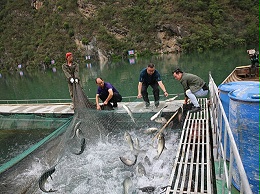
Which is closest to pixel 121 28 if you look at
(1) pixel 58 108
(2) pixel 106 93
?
(1) pixel 58 108

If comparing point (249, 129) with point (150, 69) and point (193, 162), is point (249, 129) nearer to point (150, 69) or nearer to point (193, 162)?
point (193, 162)

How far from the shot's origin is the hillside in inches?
2402

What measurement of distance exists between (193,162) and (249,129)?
1799 mm

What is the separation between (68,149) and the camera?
601 cm

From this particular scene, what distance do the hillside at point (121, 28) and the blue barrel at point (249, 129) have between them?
2185 inches

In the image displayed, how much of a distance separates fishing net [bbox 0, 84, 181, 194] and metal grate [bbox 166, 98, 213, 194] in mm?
546

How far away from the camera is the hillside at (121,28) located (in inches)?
2402

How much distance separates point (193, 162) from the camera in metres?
4.71

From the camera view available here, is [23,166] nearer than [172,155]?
Yes

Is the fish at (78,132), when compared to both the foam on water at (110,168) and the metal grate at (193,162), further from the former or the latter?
the metal grate at (193,162)

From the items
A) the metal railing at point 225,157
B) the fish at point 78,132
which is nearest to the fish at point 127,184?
the metal railing at point 225,157

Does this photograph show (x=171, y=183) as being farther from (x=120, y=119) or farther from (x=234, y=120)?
(x=120, y=119)

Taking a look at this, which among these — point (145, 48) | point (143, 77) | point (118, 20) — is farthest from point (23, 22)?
point (143, 77)

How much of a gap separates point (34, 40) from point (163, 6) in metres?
45.3
